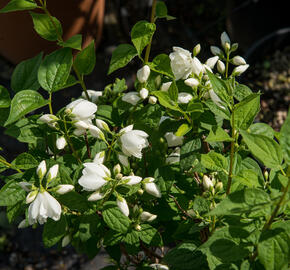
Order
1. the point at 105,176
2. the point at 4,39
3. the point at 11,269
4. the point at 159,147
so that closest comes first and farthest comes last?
the point at 105,176 < the point at 159,147 < the point at 11,269 < the point at 4,39

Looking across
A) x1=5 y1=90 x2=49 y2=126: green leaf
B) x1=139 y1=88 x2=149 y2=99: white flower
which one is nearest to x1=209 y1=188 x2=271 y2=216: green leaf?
x1=139 y1=88 x2=149 y2=99: white flower

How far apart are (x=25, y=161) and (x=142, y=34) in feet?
1.39

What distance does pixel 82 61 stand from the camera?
98 cm

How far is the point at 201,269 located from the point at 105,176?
399 millimetres

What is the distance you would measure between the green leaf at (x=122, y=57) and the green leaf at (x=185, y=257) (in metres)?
0.48

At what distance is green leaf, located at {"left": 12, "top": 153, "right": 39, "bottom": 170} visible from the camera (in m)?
0.90

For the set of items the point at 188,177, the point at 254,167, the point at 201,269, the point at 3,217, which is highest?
the point at 254,167

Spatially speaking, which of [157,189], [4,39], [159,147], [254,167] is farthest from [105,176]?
[4,39]

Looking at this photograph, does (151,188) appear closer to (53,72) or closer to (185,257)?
(185,257)

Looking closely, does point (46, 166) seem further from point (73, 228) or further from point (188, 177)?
point (188, 177)

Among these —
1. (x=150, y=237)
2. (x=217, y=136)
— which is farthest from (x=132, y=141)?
(x=150, y=237)

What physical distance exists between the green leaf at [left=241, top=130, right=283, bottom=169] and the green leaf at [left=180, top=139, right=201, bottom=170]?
21 cm

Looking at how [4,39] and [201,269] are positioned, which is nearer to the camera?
[201,269]

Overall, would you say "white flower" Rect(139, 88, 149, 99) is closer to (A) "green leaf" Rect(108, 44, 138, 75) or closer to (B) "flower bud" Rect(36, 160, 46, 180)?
(A) "green leaf" Rect(108, 44, 138, 75)
